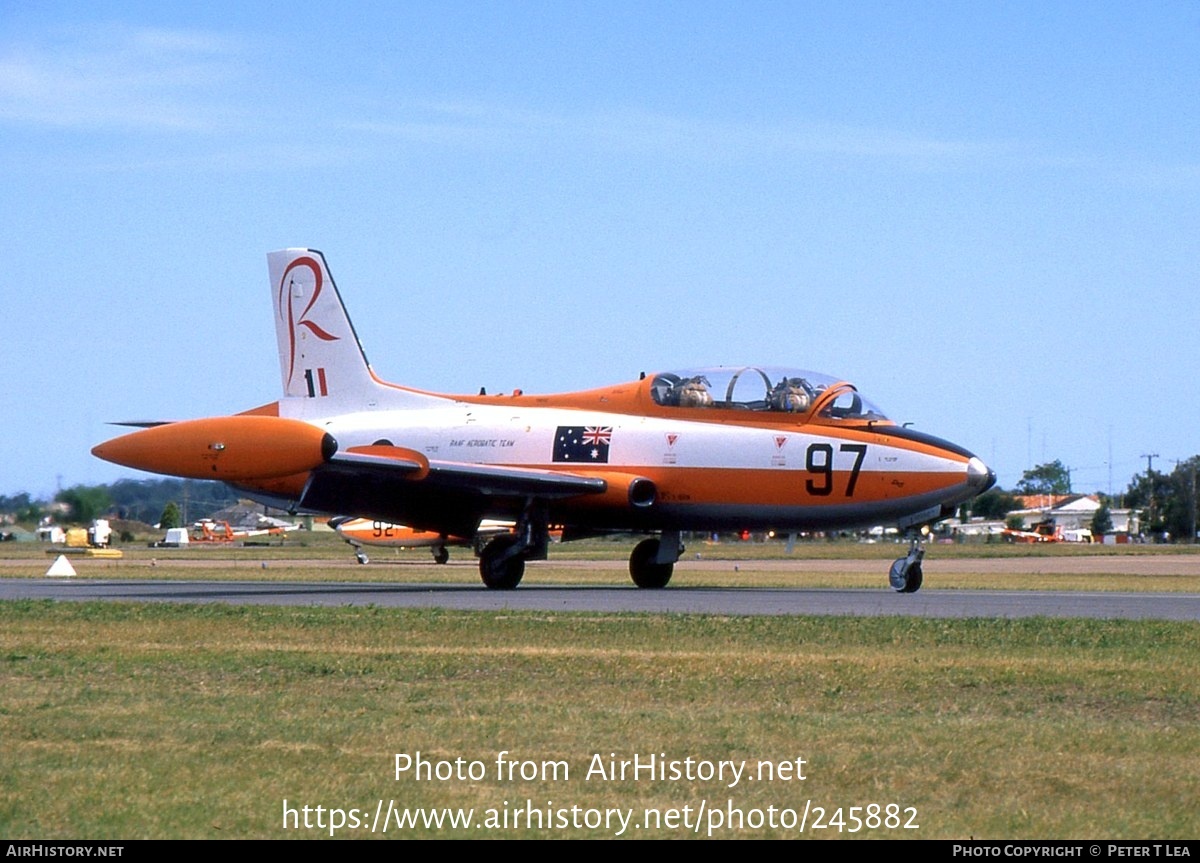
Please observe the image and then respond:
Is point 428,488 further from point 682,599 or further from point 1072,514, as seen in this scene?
point 1072,514

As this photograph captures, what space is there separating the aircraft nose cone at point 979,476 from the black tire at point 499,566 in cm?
757

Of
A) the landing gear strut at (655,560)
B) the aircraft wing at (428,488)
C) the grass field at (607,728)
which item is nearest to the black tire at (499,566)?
the aircraft wing at (428,488)

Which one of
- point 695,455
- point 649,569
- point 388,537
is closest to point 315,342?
point 649,569

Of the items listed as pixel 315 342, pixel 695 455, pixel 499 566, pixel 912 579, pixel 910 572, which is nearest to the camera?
pixel 910 572

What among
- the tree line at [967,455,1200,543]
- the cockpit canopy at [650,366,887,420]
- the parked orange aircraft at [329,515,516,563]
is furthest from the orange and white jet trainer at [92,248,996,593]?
the tree line at [967,455,1200,543]

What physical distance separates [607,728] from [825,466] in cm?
1457

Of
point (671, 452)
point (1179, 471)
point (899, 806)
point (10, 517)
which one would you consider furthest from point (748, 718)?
point (1179, 471)

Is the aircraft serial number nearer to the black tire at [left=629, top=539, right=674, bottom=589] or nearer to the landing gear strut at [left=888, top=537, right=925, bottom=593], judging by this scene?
the landing gear strut at [left=888, top=537, right=925, bottom=593]

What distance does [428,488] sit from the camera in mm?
26781

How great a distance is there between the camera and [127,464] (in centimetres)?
2556

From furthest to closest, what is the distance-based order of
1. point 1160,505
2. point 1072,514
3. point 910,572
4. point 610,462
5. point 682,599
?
point 1072,514 < point 1160,505 < point 610,462 < point 910,572 < point 682,599

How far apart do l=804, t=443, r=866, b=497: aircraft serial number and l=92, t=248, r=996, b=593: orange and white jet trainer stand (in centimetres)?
2

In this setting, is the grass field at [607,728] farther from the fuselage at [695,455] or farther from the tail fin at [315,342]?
the tail fin at [315,342]

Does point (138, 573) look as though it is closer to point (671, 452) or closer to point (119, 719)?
point (671, 452)
